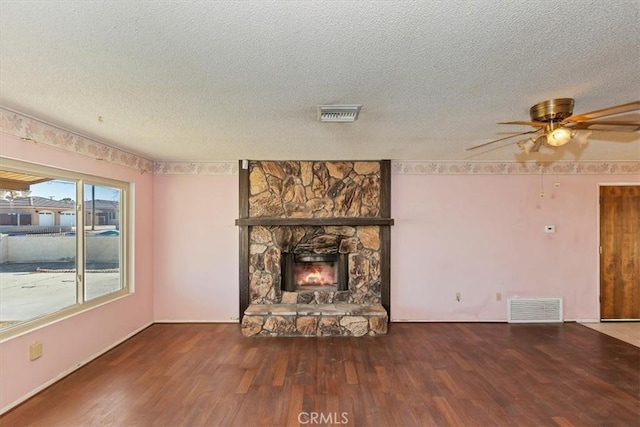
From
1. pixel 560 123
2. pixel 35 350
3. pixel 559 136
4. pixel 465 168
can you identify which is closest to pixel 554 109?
pixel 560 123

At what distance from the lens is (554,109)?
86.1 inches

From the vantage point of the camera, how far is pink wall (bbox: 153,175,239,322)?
4605 mm

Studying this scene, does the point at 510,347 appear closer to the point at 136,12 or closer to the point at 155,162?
the point at 136,12

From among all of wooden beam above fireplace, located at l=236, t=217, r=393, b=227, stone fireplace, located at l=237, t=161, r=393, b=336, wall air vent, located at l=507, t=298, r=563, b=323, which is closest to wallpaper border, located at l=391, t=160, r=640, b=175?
stone fireplace, located at l=237, t=161, r=393, b=336

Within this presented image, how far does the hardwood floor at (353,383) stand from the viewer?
2.40 meters

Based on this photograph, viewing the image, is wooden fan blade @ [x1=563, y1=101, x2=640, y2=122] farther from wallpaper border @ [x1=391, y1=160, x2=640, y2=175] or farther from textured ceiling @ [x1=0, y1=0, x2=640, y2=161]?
wallpaper border @ [x1=391, y1=160, x2=640, y2=175]

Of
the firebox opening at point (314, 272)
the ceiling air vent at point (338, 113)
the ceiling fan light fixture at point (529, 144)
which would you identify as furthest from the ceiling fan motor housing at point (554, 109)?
the firebox opening at point (314, 272)

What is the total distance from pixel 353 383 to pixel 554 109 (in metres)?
2.71

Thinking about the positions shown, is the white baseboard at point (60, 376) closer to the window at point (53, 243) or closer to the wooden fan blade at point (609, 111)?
the window at point (53, 243)

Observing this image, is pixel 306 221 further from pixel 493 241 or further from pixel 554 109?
pixel 554 109

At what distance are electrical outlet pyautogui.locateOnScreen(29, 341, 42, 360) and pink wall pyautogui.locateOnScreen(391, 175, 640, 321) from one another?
4.02 metres

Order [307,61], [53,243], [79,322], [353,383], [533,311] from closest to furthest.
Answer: [307,61] < [353,383] < [53,243] < [79,322] < [533,311]

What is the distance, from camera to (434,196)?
4652 mm

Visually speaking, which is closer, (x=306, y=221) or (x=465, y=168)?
(x=306, y=221)
